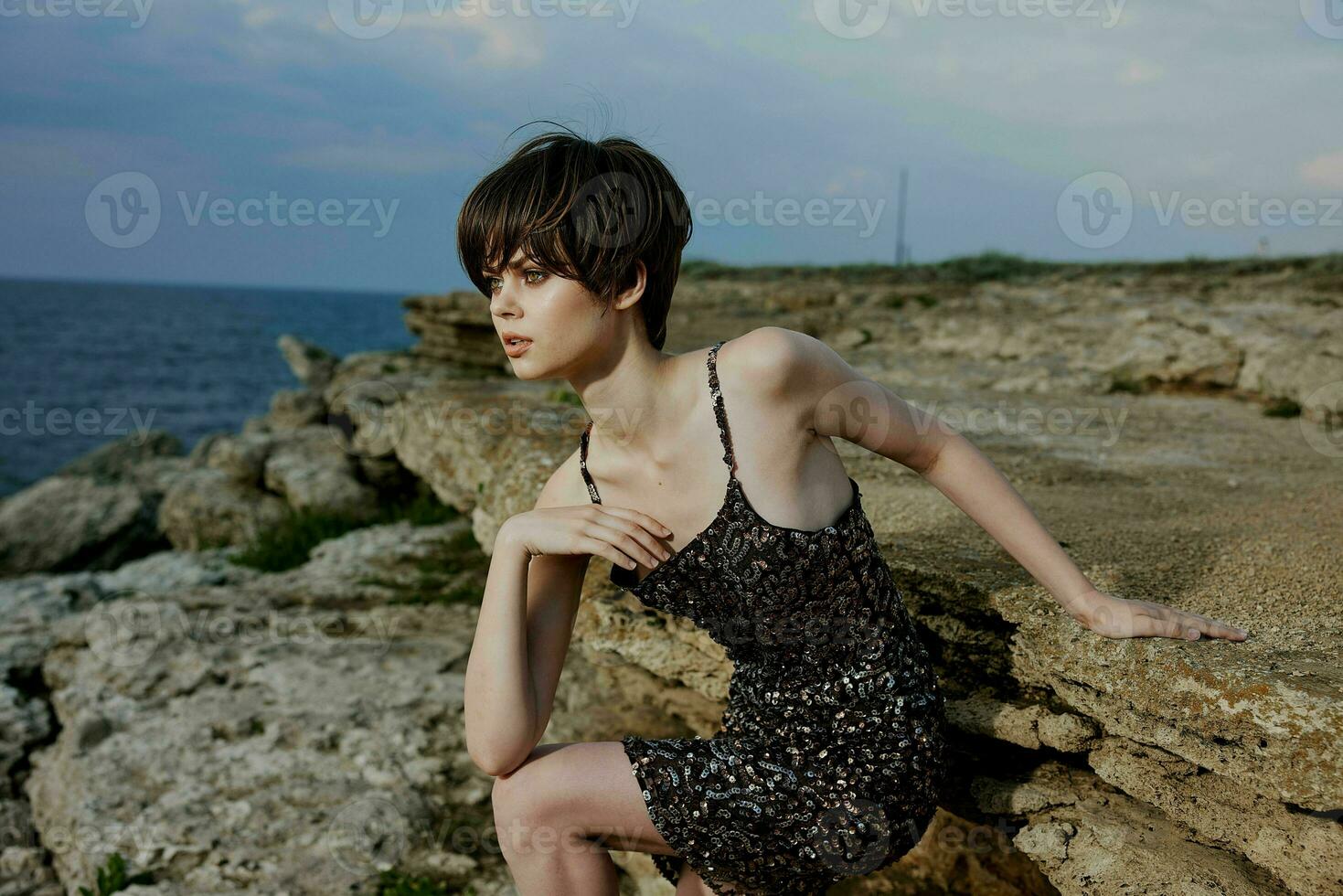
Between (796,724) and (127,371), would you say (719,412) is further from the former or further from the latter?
(127,371)

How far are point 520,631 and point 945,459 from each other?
1.03 meters

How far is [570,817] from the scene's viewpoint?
211cm

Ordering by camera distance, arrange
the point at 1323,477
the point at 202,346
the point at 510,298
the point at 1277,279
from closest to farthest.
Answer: the point at 510,298 → the point at 1323,477 → the point at 1277,279 → the point at 202,346

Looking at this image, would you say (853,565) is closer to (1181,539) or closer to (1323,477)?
(1181,539)

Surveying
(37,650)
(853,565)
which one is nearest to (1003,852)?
(853,565)

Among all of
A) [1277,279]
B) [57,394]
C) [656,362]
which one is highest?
[1277,279]

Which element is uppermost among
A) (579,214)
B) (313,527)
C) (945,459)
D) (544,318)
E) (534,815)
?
(579,214)

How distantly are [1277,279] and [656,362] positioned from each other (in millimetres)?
8202

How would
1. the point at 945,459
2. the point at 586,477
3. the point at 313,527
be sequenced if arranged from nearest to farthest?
the point at 945,459
the point at 586,477
the point at 313,527

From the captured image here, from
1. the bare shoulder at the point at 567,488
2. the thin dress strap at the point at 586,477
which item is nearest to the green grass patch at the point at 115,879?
the bare shoulder at the point at 567,488

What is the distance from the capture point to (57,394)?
32.0 m

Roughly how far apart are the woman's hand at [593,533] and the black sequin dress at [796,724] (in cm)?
10

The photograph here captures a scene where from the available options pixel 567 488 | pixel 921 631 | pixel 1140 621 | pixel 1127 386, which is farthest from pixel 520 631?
pixel 1127 386

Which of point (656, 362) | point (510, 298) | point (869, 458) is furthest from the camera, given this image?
point (869, 458)
